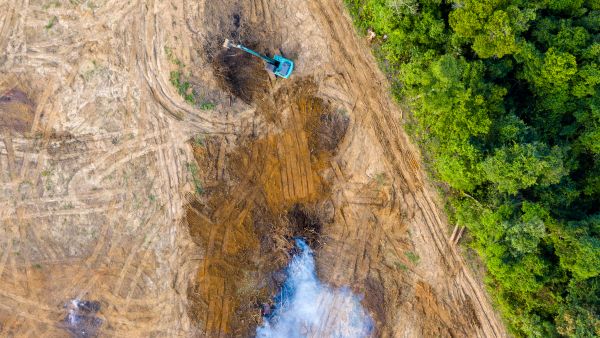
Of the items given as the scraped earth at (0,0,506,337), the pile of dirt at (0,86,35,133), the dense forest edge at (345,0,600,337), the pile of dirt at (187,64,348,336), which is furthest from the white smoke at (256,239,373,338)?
the pile of dirt at (0,86,35,133)

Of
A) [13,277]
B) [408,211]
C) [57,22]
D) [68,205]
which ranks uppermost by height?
[57,22]

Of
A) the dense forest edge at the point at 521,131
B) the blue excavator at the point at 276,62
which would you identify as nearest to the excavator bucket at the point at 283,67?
the blue excavator at the point at 276,62

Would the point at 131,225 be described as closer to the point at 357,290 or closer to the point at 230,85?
the point at 230,85

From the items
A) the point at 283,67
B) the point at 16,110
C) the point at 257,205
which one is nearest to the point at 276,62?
the point at 283,67

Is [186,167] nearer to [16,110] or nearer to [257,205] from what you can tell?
[257,205]

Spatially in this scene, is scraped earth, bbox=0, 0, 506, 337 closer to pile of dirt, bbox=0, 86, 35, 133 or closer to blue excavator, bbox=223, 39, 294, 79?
pile of dirt, bbox=0, 86, 35, 133

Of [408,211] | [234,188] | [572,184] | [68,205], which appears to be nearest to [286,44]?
[234,188]
